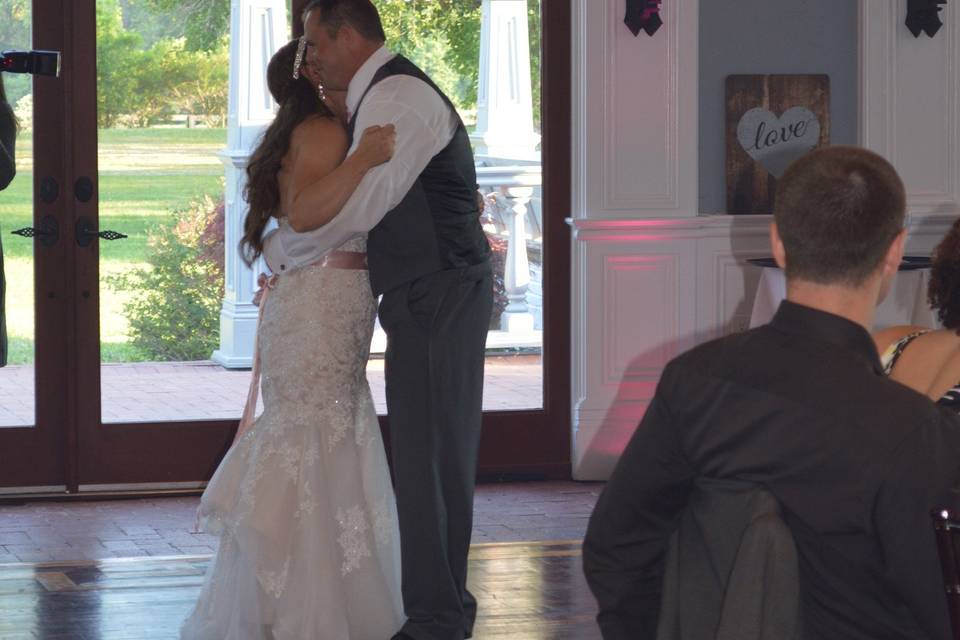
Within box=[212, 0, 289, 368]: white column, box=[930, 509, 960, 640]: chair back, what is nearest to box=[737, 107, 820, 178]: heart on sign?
box=[212, 0, 289, 368]: white column

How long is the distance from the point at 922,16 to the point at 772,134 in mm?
753

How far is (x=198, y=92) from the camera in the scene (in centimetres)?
548

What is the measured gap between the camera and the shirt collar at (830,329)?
1608 mm

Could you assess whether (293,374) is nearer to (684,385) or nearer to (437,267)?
(437,267)

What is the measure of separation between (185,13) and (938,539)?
4439 mm

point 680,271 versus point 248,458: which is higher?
point 680,271

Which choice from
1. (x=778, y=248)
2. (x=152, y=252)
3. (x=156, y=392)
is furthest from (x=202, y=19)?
(x=778, y=248)

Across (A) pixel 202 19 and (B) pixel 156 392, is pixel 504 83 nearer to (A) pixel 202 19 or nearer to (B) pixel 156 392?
(A) pixel 202 19

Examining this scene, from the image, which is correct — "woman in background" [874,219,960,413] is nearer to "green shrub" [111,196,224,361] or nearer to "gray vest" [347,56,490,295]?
"gray vest" [347,56,490,295]

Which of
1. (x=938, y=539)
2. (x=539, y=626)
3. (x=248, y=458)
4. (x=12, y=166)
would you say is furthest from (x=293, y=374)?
(x=938, y=539)

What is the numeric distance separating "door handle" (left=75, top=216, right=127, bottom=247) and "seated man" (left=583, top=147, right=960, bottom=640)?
403 centimetres

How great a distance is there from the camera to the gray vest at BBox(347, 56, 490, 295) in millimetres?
3441

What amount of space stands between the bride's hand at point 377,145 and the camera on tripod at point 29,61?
1.16m

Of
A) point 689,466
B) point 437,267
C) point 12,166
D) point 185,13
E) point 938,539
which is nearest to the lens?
point 938,539
